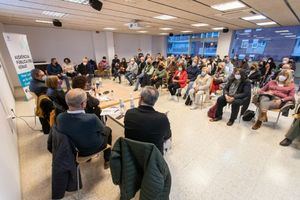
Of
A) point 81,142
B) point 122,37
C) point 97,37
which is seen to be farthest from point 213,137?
point 122,37

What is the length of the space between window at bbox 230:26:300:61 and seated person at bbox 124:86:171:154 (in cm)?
884

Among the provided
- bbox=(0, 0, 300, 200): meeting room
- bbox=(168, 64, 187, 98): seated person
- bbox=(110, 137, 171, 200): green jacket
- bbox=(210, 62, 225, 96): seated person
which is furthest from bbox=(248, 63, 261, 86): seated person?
bbox=(110, 137, 171, 200): green jacket

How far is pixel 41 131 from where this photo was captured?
3.00m

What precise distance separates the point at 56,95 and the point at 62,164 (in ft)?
3.97

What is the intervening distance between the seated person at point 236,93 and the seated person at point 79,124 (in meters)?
2.71

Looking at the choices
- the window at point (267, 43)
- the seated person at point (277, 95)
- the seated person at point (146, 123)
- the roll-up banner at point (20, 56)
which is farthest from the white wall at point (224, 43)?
the roll-up banner at point (20, 56)

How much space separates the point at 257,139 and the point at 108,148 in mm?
2525

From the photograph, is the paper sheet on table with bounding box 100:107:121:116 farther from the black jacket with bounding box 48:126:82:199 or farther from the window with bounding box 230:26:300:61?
the window with bounding box 230:26:300:61

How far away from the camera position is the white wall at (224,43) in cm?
844

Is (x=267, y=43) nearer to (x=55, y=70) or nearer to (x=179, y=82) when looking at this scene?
(x=179, y=82)

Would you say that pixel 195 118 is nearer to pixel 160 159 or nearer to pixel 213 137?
pixel 213 137

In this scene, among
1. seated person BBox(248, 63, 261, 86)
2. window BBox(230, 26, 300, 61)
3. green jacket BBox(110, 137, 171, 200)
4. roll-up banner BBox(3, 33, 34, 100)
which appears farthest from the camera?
window BBox(230, 26, 300, 61)

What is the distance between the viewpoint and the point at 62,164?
143cm

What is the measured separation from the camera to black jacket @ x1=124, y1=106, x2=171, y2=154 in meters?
1.35
